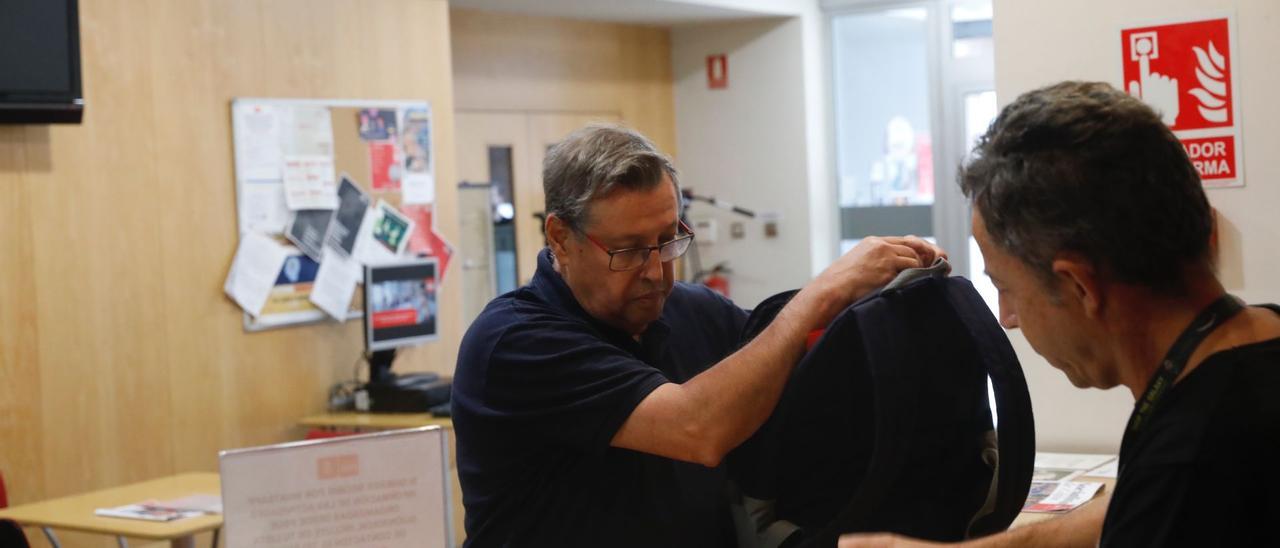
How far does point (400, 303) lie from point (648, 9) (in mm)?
2704

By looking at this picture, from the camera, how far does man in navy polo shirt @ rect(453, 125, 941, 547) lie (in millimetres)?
1813

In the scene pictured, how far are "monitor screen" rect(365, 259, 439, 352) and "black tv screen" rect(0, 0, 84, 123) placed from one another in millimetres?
1454

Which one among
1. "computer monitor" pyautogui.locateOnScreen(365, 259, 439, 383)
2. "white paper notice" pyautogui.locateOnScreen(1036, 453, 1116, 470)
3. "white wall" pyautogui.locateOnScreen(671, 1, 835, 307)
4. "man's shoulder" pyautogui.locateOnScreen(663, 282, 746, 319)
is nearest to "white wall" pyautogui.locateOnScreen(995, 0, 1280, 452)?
"white paper notice" pyautogui.locateOnScreen(1036, 453, 1116, 470)

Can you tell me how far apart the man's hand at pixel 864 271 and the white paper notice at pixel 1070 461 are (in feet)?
4.75

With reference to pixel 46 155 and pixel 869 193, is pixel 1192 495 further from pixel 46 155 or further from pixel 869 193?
pixel 869 193

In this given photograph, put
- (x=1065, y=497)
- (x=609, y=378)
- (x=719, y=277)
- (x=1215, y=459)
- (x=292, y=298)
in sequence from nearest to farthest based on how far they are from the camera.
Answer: (x=1215, y=459), (x=609, y=378), (x=1065, y=497), (x=292, y=298), (x=719, y=277)

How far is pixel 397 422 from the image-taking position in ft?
17.4

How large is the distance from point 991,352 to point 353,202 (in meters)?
4.66

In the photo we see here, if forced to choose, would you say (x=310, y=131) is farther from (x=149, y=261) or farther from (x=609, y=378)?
(x=609, y=378)

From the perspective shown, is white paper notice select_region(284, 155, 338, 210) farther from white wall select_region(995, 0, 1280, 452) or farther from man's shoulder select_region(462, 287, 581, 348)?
man's shoulder select_region(462, 287, 581, 348)

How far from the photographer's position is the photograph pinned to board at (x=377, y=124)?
19.8 ft

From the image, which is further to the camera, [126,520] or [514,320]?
[126,520]

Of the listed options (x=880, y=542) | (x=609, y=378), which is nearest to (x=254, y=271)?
(x=609, y=378)

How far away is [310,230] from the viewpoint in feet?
19.0
